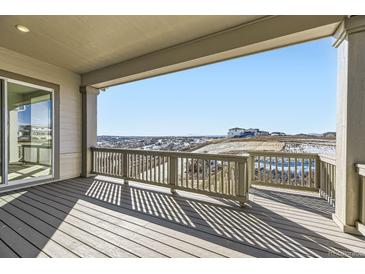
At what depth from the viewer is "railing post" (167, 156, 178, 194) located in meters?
3.54

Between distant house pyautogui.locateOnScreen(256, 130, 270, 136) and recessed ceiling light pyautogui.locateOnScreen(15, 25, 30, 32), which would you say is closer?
recessed ceiling light pyautogui.locateOnScreen(15, 25, 30, 32)

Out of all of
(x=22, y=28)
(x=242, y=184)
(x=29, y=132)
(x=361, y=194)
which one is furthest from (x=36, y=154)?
(x=361, y=194)

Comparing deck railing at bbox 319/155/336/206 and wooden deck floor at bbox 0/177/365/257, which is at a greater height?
deck railing at bbox 319/155/336/206

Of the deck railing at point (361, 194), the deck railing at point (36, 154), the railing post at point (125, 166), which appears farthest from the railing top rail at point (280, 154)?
the deck railing at point (36, 154)

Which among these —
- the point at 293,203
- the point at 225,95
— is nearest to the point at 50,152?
the point at 293,203

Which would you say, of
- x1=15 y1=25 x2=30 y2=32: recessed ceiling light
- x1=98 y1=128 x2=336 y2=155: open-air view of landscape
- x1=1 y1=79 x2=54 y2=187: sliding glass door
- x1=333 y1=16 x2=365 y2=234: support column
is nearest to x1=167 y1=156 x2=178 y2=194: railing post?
x1=98 y1=128 x2=336 y2=155: open-air view of landscape

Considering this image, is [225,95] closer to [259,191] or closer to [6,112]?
[259,191]

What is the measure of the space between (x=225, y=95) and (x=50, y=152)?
26.6 ft

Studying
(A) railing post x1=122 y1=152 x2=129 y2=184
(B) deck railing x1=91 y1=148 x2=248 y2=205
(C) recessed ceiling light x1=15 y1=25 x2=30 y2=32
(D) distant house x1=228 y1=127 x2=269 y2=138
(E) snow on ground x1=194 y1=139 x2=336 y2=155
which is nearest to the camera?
(C) recessed ceiling light x1=15 y1=25 x2=30 y2=32

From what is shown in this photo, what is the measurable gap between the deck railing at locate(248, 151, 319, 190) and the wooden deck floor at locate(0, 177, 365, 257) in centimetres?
29

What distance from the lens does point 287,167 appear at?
12.2ft

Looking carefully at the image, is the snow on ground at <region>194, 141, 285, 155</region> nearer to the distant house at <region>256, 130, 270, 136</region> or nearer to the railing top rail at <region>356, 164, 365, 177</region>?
the distant house at <region>256, 130, 270, 136</region>

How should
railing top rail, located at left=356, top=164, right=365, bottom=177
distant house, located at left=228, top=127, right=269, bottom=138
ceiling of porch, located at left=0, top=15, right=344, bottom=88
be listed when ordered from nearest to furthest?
1. railing top rail, located at left=356, top=164, right=365, bottom=177
2. ceiling of porch, located at left=0, top=15, right=344, bottom=88
3. distant house, located at left=228, top=127, right=269, bottom=138

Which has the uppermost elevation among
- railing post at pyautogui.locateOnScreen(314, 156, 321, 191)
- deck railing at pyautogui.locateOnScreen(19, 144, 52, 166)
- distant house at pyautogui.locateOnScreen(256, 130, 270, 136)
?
distant house at pyautogui.locateOnScreen(256, 130, 270, 136)
